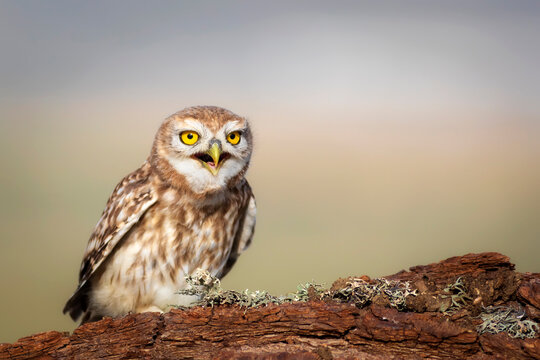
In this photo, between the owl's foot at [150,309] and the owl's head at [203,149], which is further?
the owl's foot at [150,309]

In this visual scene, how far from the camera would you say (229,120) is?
13.4ft

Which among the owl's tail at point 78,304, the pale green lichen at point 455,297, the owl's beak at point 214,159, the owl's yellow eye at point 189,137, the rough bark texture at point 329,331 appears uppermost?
the owl's yellow eye at point 189,137

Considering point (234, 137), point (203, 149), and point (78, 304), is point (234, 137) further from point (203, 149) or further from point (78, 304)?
point (78, 304)

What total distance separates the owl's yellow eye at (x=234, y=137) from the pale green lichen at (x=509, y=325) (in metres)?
1.94

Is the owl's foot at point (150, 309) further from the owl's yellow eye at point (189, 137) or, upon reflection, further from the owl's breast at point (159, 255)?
the owl's yellow eye at point (189, 137)

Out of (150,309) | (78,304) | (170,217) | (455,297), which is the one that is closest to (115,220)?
(170,217)

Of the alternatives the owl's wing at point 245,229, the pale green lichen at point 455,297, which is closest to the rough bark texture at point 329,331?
the pale green lichen at point 455,297

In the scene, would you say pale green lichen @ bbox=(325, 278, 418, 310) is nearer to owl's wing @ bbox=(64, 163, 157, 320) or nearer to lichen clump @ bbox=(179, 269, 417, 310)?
lichen clump @ bbox=(179, 269, 417, 310)

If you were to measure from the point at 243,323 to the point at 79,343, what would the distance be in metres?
0.89

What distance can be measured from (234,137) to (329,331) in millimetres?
1625

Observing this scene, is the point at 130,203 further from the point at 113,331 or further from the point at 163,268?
the point at 113,331

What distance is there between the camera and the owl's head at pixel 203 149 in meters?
4.01

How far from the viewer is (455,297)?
3.11 m

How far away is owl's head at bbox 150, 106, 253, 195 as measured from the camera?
158 inches
